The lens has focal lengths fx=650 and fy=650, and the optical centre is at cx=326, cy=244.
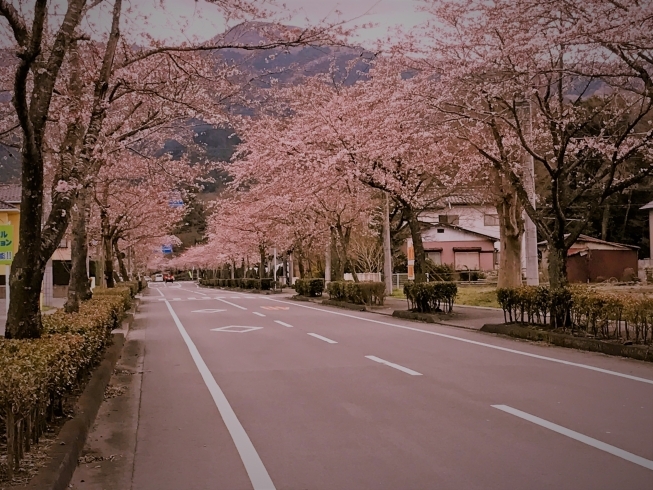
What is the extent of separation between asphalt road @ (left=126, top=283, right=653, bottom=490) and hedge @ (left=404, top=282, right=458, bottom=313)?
272 inches

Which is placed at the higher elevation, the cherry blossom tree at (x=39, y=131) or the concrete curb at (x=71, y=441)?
the cherry blossom tree at (x=39, y=131)

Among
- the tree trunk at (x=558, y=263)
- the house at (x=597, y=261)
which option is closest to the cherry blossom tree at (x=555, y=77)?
the tree trunk at (x=558, y=263)

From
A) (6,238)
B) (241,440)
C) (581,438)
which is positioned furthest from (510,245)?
(241,440)

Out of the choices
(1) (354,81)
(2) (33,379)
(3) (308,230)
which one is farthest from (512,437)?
(3) (308,230)

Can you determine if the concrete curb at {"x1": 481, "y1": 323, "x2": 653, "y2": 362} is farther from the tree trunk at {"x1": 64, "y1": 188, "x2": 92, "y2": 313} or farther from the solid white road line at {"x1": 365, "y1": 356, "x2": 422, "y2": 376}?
the tree trunk at {"x1": 64, "y1": 188, "x2": 92, "y2": 313}

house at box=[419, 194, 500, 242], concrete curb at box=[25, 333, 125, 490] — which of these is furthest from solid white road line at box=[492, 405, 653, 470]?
house at box=[419, 194, 500, 242]

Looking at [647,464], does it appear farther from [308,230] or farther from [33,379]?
[308,230]

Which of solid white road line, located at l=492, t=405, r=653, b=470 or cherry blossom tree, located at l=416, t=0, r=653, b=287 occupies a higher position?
cherry blossom tree, located at l=416, t=0, r=653, b=287

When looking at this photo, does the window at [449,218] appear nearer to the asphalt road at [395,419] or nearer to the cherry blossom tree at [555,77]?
the cherry blossom tree at [555,77]

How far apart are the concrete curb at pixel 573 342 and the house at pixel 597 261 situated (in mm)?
25813

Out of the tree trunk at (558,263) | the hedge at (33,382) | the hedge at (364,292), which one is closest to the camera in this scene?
the hedge at (33,382)

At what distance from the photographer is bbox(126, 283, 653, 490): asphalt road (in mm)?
4930

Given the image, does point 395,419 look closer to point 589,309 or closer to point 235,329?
point 589,309

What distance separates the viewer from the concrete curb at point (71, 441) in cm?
436
